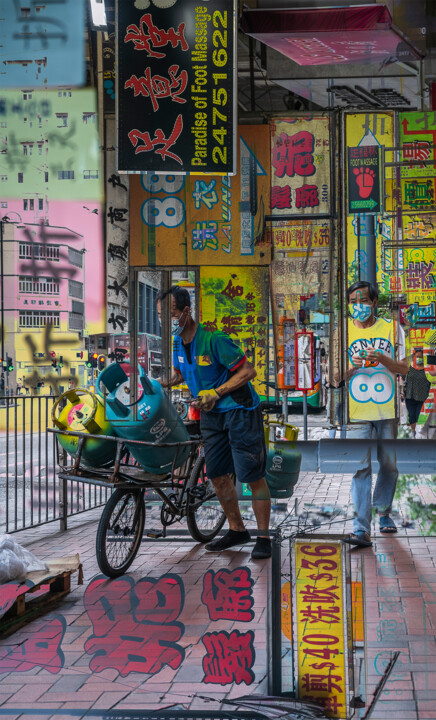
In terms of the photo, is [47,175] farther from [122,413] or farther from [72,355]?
[122,413]

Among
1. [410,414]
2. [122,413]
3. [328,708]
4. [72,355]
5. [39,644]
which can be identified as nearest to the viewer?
[328,708]

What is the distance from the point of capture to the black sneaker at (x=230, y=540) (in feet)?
16.9

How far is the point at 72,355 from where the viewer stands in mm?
4531

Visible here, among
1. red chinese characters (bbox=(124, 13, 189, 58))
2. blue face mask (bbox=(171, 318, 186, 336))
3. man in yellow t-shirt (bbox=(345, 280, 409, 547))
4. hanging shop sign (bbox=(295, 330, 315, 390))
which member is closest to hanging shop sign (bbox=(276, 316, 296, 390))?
hanging shop sign (bbox=(295, 330, 315, 390))

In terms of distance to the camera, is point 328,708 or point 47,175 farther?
point 47,175

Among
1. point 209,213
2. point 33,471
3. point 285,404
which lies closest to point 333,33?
point 209,213

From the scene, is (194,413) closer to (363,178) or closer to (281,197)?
(281,197)

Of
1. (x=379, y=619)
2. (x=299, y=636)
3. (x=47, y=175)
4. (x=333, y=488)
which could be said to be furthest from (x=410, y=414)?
(x=47, y=175)

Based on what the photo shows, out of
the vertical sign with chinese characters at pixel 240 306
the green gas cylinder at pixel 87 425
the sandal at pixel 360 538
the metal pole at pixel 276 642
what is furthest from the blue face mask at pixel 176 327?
the metal pole at pixel 276 642

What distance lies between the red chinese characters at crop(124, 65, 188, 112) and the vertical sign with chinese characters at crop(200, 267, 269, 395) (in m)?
0.91

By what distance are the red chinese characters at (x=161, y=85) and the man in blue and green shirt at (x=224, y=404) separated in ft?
3.25

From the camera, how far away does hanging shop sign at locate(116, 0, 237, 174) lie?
13.9 ft

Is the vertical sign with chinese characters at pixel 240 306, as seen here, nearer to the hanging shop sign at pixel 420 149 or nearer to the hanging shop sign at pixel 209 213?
the hanging shop sign at pixel 209 213

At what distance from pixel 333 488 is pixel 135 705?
1.82 m
